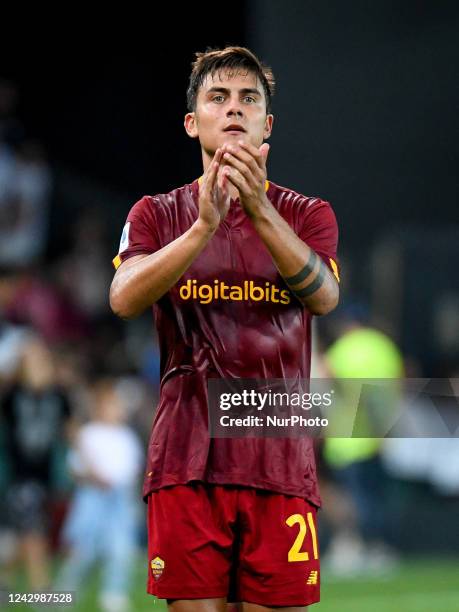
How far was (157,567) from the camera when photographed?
3.64m

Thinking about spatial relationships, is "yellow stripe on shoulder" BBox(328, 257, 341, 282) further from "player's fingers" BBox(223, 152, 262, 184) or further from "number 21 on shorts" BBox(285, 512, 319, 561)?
"number 21 on shorts" BBox(285, 512, 319, 561)

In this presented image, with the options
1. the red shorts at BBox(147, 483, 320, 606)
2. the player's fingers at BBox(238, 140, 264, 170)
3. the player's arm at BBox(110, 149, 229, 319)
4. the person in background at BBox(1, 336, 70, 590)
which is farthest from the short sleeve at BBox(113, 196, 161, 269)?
the person in background at BBox(1, 336, 70, 590)

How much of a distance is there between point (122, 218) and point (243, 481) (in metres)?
10.3

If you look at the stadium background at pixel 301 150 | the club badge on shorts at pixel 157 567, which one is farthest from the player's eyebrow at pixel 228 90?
the stadium background at pixel 301 150

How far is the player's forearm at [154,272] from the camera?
3438 mm

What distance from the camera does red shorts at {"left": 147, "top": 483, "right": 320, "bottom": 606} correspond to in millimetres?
3596

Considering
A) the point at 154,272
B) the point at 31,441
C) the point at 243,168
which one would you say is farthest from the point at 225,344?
the point at 31,441

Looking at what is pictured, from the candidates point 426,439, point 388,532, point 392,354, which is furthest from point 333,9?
point 388,532

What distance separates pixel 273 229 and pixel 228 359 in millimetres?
461

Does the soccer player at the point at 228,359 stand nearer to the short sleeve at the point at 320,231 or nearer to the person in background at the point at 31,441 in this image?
the short sleeve at the point at 320,231

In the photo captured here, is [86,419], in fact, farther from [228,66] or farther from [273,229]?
[273,229]

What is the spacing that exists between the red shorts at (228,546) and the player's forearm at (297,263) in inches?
24.0

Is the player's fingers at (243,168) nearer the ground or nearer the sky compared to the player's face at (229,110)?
nearer the ground

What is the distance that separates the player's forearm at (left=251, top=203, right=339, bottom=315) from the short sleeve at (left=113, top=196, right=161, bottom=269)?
41 centimetres
